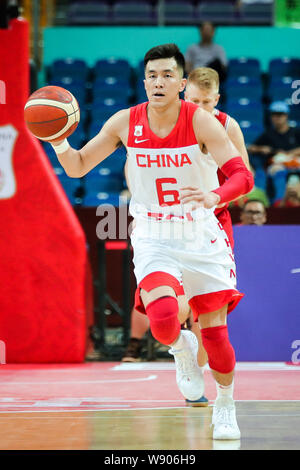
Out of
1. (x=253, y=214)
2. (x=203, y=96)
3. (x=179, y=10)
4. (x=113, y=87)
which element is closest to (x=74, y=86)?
(x=113, y=87)

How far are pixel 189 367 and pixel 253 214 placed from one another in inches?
126

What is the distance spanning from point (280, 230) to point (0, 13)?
3.29 meters

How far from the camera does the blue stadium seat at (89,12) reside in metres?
14.2

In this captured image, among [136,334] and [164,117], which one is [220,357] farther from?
[136,334]

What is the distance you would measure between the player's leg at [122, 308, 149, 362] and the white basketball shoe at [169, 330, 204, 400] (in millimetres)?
2445

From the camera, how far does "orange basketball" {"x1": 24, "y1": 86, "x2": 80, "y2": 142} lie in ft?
13.5

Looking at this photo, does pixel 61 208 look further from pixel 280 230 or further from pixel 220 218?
pixel 220 218

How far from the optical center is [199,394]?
486cm

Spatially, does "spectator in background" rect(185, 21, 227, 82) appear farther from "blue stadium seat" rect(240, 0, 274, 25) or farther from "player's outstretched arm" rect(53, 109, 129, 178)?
"player's outstretched arm" rect(53, 109, 129, 178)

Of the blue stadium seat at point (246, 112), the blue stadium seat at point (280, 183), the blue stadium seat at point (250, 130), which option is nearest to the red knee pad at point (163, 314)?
the blue stadium seat at point (280, 183)

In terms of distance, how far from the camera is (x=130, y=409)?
4.87 m

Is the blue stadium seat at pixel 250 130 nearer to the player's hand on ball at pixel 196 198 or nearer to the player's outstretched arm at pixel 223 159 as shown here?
the player's outstretched arm at pixel 223 159
